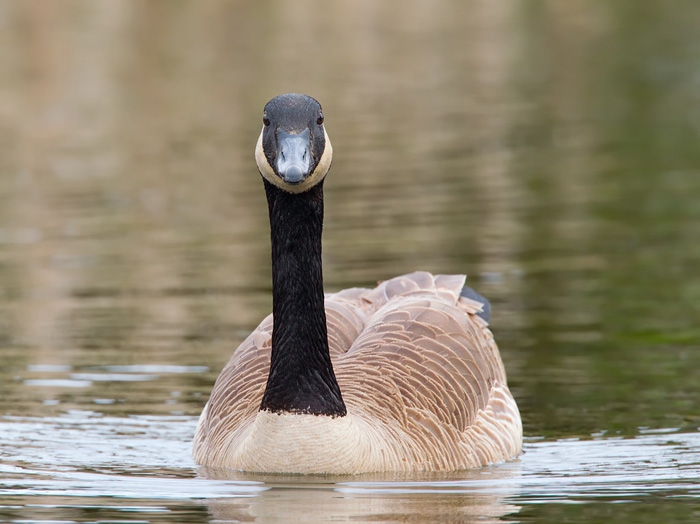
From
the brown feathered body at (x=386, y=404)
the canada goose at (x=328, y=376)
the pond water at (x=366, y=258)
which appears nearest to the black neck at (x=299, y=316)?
the canada goose at (x=328, y=376)

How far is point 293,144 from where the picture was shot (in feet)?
25.5

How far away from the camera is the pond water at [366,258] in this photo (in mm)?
7953

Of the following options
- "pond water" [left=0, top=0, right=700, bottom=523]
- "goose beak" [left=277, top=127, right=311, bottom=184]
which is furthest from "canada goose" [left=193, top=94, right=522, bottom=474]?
"pond water" [left=0, top=0, right=700, bottom=523]

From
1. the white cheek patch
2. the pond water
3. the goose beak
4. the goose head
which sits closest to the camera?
the goose beak

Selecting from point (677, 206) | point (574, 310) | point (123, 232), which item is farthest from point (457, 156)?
point (574, 310)

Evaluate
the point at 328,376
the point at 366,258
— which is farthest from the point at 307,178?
the point at 366,258

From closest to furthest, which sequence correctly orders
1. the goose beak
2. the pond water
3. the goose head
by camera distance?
the goose beak
the goose head
the pond water

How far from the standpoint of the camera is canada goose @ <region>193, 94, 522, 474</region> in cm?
800

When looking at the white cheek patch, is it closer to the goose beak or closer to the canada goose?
the canada goose

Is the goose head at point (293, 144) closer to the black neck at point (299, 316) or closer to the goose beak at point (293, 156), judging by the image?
the goose beak at point (293, 156)

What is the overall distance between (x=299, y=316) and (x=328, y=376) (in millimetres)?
412

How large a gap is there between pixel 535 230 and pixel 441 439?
848 cm

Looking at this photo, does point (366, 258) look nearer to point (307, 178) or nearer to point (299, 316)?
point (299, 316)

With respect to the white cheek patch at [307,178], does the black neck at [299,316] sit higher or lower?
lower
